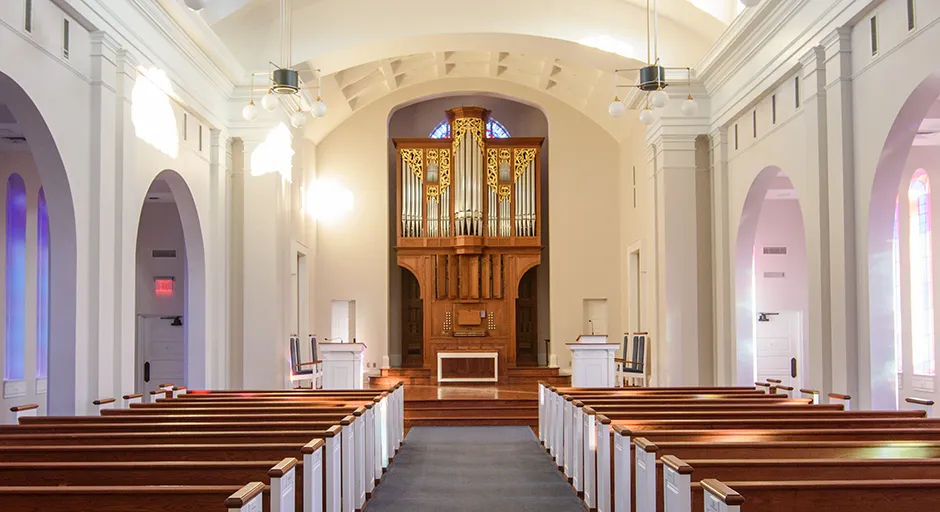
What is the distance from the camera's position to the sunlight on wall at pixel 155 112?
26.2 ft

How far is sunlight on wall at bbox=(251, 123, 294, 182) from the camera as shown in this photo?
11.1m

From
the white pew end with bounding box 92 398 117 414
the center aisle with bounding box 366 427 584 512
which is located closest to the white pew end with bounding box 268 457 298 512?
the center aisle with bounding box 366 427 584 512

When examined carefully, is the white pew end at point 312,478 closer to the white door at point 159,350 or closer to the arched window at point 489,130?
the white door at point 159,350

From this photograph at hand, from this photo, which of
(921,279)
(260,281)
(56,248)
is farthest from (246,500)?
(921,279)

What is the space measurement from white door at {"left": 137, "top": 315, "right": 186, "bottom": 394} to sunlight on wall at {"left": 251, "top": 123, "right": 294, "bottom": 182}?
13.3 ft

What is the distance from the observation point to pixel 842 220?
7.11 metres

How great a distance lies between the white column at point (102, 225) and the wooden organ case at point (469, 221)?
27.7 feet

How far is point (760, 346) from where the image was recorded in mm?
14250

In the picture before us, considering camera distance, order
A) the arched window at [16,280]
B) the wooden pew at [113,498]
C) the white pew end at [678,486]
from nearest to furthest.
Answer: the wooden pew at [113,498]
the white pew end at [678,486]
the arched window at [16,280]

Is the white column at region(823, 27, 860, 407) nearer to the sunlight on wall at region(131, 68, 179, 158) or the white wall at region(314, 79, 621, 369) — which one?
the sunlight on wall at region(131, 68, 179, 158)

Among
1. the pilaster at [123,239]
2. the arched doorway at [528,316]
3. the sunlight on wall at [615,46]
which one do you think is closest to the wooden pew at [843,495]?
the pilaster at [123,239]

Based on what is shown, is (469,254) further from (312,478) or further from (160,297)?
(312,478)

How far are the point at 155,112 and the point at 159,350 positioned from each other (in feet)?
21.3

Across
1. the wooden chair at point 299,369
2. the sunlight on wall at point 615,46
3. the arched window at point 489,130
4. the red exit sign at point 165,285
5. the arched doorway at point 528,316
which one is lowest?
the wooden chair at point 299,369
